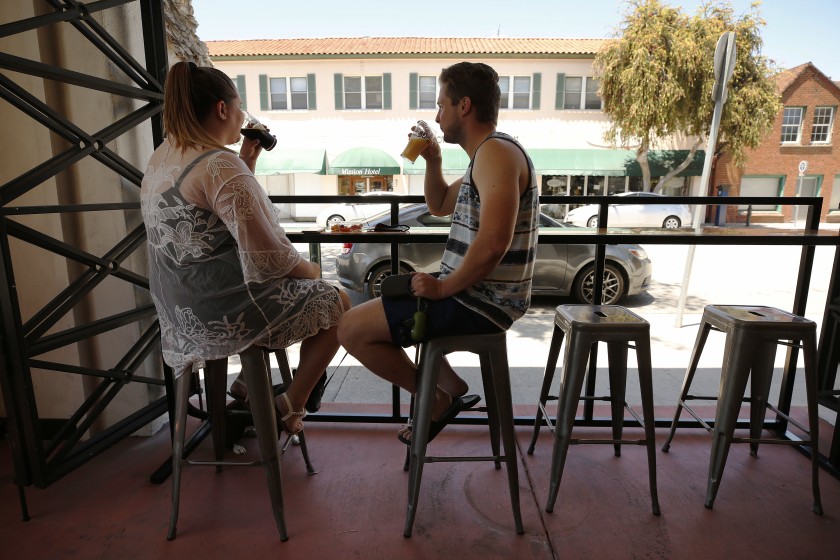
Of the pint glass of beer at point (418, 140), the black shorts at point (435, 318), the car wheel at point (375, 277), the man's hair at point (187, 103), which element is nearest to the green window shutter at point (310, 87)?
the car wheel at point (375, 277)

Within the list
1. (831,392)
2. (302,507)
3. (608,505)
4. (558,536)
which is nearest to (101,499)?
(302,507)

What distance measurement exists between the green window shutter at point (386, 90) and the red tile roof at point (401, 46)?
79 centimetres

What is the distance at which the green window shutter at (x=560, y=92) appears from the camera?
17719 mm

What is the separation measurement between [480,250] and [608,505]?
1257mm

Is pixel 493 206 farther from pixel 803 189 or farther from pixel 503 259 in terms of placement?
pixel 803 189

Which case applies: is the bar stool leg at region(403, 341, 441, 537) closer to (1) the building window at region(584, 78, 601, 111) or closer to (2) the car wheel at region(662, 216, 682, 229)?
(2) the car wheel at region(662, 216, 682, 229)

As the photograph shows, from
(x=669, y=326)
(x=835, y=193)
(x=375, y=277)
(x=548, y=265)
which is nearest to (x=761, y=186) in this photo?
(x=835, y=193)

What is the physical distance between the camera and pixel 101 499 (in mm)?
2049

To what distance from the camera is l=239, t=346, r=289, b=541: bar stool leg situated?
1.74 meters

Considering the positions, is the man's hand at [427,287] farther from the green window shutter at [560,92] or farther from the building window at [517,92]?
the green window shutter at [560,92]

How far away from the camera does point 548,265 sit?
571 centimetres

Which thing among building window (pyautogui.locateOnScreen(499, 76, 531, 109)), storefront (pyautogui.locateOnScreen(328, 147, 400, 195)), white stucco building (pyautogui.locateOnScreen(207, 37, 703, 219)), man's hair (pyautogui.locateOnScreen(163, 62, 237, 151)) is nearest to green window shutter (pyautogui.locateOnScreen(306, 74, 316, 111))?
white stucco building (pyautogui.locateOnScreen(207, 37, 703, 219))

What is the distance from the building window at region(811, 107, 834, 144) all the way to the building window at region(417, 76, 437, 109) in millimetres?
15114

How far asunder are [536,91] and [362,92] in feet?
20.8
